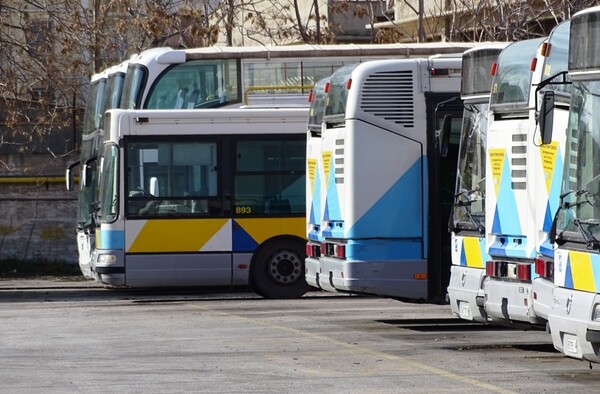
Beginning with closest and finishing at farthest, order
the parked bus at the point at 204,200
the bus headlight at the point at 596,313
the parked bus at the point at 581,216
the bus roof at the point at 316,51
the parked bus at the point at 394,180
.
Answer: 1. the bus headlight at the point at 596,313
2. the parked bus at the point at 581,216
3. the parked bus at the point at 394,180
4. the parked bus at the point at 204,200
5. the bus roof at the point at 316,51

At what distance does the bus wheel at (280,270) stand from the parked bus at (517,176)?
340 inches

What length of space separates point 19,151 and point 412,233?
17.8 metres

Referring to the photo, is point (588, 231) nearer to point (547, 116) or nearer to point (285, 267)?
point (547, 116)

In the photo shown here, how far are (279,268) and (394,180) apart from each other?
5895 mm

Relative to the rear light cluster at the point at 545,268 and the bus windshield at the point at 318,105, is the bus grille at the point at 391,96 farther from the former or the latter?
the rear light cluster at the point at 545,268

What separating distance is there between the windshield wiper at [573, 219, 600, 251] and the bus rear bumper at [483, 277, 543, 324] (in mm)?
2359

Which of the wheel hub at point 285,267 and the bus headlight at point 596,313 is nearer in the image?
the bus headlight at point 596,313

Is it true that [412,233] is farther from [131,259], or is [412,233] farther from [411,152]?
[131,259]

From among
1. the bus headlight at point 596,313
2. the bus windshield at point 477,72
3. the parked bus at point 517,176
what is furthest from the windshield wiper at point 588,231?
the bus windshield at point 477,72

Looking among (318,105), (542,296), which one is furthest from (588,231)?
(318,105)

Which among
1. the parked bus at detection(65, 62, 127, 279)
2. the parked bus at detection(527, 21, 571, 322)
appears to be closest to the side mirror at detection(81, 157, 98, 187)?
the parked bus at detection(65, 62, 127, 279)

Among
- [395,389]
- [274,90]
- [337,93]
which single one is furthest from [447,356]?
[274,90]

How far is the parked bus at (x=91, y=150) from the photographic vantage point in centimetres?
2403

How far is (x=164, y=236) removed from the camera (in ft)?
73.3
